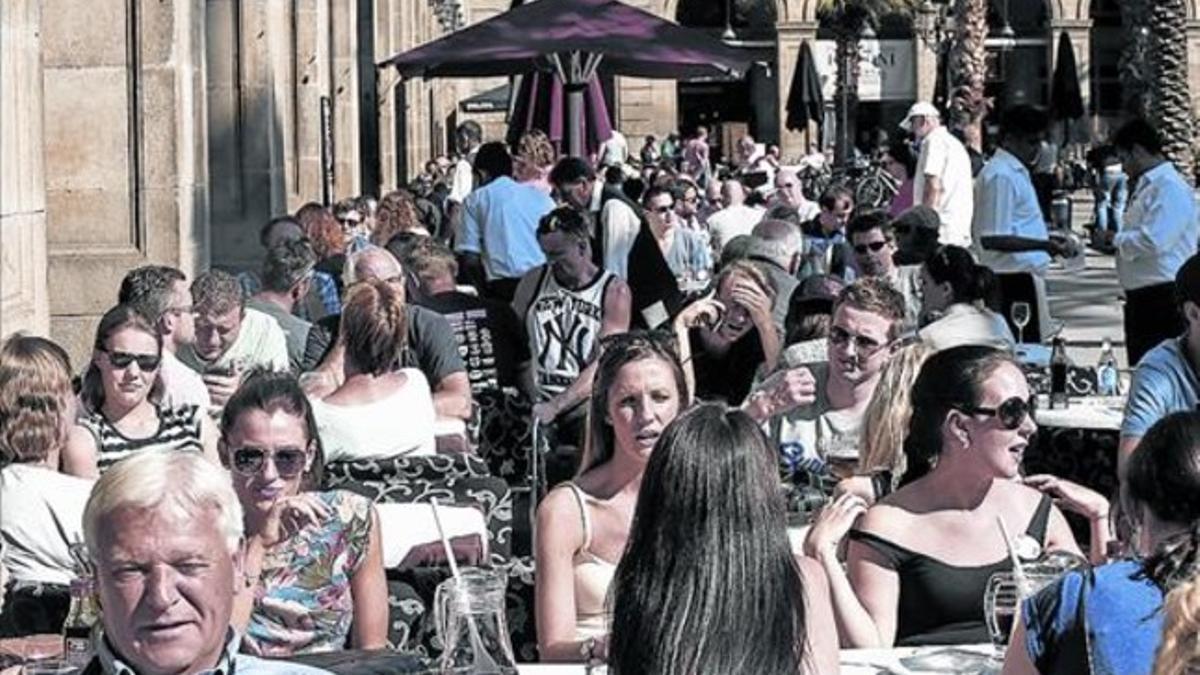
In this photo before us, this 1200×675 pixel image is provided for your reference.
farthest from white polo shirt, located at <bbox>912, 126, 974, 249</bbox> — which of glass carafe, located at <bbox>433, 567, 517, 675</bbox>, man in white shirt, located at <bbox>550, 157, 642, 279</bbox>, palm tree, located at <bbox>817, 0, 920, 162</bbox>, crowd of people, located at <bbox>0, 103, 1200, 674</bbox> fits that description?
palm tree, located at <bbox>817, 0, 920, 162</bbox>

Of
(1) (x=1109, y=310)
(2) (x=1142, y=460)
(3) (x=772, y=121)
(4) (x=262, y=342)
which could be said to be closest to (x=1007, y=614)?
(2) (x=1142, y=460)

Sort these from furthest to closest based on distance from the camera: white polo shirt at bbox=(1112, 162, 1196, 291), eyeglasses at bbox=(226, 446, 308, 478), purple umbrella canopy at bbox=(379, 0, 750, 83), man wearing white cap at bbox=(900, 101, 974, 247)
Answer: purple umbrella canopy at bbox=(379, 0, 750, 83)
man wearing white cap at bbox=(900, 101, 974, 247)
white polo shirt at bbox=(1112, 162, 1196, 291)
eyeglasses at bbox=(226, 446, 308, 478)

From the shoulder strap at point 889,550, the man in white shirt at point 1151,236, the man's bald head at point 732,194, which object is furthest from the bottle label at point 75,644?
the man's bald head at point 732,194

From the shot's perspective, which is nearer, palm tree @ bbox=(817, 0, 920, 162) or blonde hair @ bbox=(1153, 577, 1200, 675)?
blonde hair @ bbox=(1153, 577, 1200, 675)

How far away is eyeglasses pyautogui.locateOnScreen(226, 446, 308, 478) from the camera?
584 centimetres

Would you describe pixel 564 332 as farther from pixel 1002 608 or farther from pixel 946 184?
pixel 1002 608

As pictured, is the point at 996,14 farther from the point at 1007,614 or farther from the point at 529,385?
the point at 1007,614

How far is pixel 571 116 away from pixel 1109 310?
988cm

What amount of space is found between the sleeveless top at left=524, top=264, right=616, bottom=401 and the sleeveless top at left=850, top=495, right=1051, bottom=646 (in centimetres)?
478

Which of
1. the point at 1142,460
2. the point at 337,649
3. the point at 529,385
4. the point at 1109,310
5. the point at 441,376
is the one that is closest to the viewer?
the point at 1142,460

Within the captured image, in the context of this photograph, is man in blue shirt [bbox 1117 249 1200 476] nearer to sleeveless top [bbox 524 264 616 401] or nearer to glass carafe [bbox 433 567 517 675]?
glass carafe [bbox 433 567 517 675]

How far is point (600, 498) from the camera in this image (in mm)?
6184

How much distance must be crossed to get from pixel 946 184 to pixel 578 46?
2.50 meters

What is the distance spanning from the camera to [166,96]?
519 inches
